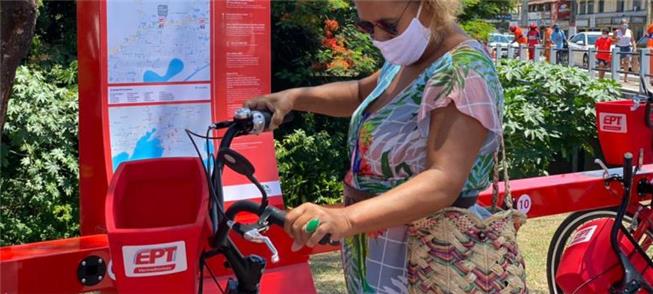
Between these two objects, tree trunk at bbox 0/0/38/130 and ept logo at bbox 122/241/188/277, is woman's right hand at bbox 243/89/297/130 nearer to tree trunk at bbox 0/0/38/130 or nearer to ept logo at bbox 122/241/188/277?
ept logo at bbox 122/241/188/277

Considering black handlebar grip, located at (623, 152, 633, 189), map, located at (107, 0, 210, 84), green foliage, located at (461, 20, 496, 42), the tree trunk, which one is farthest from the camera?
green foliage, located at (461, 20, 496, 42)

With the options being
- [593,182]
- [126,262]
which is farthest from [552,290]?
[126,262]

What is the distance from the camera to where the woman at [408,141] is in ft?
5.39

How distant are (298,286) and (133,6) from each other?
141 centimetres

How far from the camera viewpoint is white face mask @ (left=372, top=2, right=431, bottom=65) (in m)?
1.83

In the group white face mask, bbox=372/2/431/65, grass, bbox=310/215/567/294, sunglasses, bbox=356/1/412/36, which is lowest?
grass, bbox=310/215/567/294

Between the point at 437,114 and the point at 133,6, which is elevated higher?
the point at 133,6

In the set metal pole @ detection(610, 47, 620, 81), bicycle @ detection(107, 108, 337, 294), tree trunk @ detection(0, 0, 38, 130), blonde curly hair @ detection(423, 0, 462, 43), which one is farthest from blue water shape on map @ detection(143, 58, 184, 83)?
metal pole @ detection(610, 47, 620, 81)

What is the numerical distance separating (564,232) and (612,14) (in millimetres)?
63521

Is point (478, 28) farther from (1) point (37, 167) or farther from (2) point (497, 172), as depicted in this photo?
(2) point (497, 172)

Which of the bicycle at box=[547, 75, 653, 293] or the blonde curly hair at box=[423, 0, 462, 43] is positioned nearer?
the blonde curly hair at box=[423, 0, 462, 43]

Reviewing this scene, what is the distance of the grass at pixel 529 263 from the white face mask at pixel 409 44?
10.7 ft

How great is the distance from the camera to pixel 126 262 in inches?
75.0

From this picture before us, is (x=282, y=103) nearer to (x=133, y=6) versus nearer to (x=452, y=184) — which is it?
(x=452, y=184)
